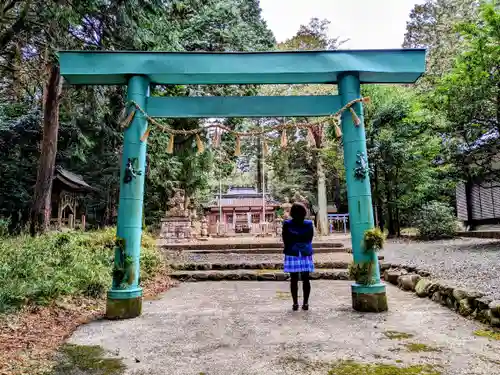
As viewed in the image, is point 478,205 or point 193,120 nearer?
point 193,120

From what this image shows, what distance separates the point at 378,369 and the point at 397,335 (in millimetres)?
974

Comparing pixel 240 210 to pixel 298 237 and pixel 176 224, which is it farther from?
pixel 298 237

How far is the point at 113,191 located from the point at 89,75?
17999mm

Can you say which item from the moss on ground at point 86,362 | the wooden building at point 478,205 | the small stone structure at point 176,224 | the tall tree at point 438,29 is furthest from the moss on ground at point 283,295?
the tall tree at point 438,29

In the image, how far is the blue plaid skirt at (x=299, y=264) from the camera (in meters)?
4.42

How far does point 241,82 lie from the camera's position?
480 cm

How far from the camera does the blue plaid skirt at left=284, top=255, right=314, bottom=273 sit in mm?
4422

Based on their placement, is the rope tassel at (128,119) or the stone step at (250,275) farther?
the stone step at (250,275)

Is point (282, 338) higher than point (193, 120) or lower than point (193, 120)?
lower

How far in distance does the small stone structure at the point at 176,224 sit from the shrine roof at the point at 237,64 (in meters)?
10.5

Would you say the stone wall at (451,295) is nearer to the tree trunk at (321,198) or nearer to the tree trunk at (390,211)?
the tree trunk at (390,211)

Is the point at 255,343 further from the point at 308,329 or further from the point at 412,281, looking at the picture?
the point at 412,281

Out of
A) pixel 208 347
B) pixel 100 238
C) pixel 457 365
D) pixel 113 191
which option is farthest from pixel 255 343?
pixel 113 191

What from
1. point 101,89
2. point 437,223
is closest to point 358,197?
point 101,89
